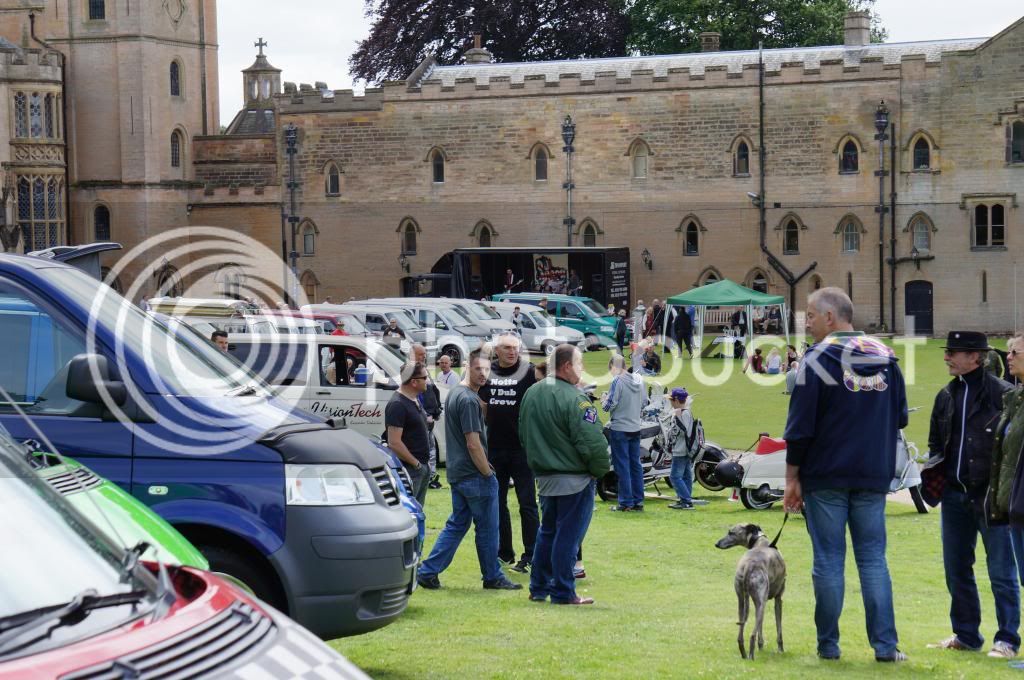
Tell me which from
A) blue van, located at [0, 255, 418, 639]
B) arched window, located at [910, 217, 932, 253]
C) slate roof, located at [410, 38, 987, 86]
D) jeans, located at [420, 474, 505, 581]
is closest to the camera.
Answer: blue van, located at [0, 255, 418, 639]

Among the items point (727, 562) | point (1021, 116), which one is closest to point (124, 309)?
point (727, 562)

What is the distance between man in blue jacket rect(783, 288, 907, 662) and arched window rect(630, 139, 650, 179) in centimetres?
4457

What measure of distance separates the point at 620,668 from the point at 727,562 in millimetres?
5189

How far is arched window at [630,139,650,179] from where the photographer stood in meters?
51.5

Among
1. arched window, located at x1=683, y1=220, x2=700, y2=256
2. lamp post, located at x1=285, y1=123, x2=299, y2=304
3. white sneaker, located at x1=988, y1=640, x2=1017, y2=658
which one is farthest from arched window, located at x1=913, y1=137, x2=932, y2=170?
white sneaker, located at x1=988, y1=640, x2=1017, y2=658

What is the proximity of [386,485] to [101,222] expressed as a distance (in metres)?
50.1

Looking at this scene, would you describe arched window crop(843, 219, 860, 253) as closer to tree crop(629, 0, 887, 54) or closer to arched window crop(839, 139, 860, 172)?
arched window crop(839, 139, 860, 172)

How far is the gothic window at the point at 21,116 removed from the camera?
172 feet

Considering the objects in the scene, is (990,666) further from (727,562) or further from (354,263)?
(354,263)

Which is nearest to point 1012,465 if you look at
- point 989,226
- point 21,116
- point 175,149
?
point 989,226

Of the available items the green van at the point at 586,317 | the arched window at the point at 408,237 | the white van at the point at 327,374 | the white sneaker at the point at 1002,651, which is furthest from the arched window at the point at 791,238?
the white sneaker at the point at 1002,651

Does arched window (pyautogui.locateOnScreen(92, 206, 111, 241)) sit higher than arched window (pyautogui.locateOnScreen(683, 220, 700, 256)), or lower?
higher

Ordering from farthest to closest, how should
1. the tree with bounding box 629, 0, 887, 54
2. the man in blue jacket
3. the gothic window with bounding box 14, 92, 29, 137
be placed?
the tree with bounding box 629, 0, 887, 54, the gothic window with bounding box 14, 92, 29, 137, the man in blue jacket

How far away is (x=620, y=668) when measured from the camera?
699cm
